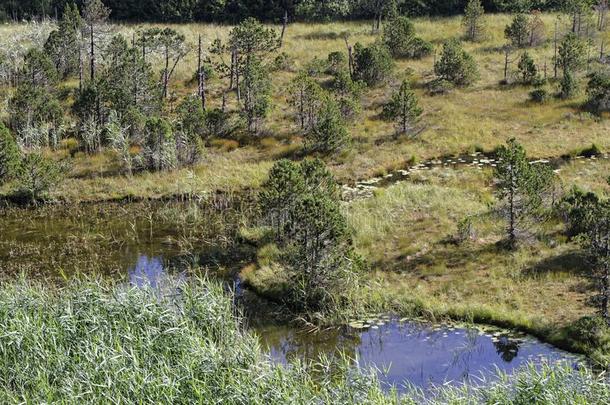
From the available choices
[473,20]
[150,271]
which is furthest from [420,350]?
[473,20]

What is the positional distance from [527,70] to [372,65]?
29.8 feet

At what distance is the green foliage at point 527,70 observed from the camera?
45.2m

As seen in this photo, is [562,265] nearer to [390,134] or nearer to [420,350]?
[420,350]

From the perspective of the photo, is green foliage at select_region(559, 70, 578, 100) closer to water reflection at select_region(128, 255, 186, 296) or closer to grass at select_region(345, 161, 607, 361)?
grass at select_region(345, 161, 607, 361)

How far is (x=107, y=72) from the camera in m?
44.6

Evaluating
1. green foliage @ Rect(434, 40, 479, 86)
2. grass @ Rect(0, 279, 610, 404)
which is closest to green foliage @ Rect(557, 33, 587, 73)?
green foliage @ Rect(434, 40, 479, 86)

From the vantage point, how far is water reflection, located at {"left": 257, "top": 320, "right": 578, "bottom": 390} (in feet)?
59.6

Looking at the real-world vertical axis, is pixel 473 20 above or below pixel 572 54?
above

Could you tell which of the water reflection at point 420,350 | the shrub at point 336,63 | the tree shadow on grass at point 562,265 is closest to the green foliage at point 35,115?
the shrub at point 336,63

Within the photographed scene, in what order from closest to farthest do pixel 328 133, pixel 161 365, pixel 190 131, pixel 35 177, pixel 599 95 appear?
pixel 161 365, pixel 35 177, pixel 328 133, pixel 190 131, pixel 599 95

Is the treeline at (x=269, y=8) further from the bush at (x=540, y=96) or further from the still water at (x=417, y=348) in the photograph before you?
the still water at (x=417, y=348)

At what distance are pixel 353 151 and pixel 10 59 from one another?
25.1m

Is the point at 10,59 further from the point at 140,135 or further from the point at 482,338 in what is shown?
the point at 482,338

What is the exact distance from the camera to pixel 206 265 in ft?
84.0
